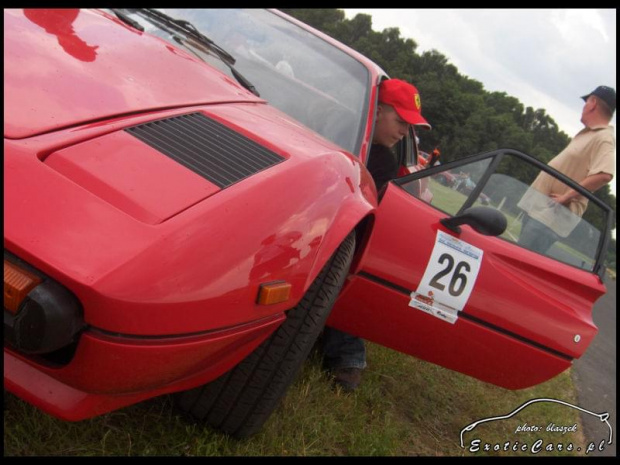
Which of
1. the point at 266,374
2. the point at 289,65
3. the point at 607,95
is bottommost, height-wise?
the point at 266,374

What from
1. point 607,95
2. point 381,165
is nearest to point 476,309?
point 381,165

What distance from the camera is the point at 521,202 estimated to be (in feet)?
8.58

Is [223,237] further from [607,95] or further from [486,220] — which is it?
[607,95]

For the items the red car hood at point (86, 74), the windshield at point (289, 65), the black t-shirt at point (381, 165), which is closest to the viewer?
the red car hood at point (86, 74)

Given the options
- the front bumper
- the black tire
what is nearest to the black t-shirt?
the black tire

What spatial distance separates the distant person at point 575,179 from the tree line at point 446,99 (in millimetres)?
6277

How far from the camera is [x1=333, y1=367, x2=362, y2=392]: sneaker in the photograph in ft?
8.43

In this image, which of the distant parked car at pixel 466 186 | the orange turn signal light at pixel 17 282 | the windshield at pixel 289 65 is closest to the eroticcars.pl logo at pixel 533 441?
the distant parked car at pixel 466 186

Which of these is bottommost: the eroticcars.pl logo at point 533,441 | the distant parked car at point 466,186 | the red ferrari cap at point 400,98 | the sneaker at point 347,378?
the eroticcars.pl logo at point 533,441

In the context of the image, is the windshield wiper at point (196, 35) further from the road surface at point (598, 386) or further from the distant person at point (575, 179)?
the road surface at point (598, 386)

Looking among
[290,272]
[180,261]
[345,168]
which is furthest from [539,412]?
[180,261]

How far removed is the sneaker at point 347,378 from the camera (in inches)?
101

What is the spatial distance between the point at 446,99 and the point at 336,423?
36.8m

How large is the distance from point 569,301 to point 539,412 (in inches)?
59.2
